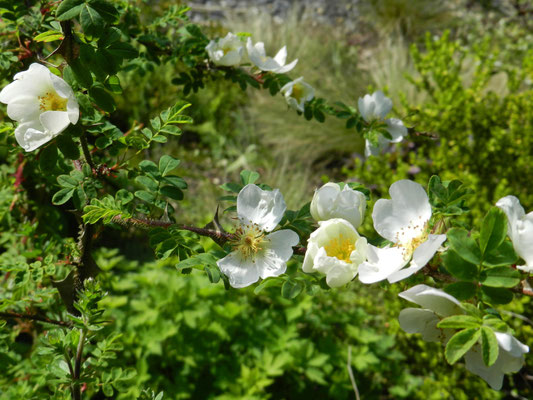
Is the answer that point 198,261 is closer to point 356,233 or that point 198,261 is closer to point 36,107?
point 356,233

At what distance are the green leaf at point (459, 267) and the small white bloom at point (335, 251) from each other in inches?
4.9

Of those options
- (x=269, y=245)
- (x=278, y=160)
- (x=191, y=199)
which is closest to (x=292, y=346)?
(x=269, y=245)

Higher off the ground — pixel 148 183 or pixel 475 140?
pixel 148 183

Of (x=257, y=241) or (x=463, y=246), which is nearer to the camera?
(x=463, y=246)

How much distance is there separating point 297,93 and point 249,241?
0.57 meters

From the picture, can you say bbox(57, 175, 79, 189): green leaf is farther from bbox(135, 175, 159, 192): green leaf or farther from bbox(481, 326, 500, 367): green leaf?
bbox(481, 326, 500, 367): green leaf

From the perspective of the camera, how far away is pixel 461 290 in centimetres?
61

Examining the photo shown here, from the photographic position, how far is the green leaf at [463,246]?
1.93ft

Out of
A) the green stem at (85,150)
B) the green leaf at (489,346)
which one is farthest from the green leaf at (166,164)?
the green leaf at (489,346)

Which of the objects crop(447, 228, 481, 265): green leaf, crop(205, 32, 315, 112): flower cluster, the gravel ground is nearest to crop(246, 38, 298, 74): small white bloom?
crop(205, 32, 315, 112): flower cluster

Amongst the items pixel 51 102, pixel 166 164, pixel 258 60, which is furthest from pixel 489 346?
pixel 258 60

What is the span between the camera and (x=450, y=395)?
6.55 ft

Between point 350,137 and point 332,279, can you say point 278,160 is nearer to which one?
point 350,137

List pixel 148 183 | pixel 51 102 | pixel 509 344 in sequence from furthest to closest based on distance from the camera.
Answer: pixel 148 183
pixel 51 102
pixel 509 344
